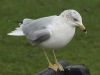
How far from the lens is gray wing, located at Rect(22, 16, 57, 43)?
3.53 metres

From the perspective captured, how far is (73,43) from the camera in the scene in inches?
312

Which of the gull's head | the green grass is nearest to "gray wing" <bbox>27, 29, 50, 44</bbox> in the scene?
the gull's head

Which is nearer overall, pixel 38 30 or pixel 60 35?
pixel 60 35

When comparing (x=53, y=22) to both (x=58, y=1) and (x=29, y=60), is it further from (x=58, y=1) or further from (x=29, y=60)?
(x=58, y=1)

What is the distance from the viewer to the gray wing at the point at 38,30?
353 cm

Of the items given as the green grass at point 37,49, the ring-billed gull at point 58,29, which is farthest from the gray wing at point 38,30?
the green grass at point 37,49

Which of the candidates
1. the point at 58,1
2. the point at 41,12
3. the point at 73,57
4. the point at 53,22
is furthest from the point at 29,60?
the point at 53,22

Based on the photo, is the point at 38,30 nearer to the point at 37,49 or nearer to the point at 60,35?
the point at 60,35

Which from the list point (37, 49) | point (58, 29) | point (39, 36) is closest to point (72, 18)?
point (58, 29)

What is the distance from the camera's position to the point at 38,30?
3.63 meters

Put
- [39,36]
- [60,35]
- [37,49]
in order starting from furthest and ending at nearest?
[37,49] → [39,36] → [60,35]

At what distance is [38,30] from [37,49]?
398 centimetres

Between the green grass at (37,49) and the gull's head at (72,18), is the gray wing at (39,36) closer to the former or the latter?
the gull's head at (72,18)

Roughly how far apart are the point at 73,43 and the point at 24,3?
247 cm
